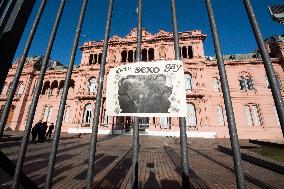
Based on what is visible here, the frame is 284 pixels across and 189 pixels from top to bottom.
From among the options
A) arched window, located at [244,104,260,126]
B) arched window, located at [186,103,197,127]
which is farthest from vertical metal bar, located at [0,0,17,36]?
arched window, located at [244,104,260,126]

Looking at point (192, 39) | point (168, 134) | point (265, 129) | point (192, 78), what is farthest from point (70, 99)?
point (265, 129)

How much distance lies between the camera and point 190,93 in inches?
939

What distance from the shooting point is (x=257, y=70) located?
2464 cm

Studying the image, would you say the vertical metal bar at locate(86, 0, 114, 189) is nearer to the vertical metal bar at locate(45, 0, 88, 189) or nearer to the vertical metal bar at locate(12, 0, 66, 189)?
the vertical metal bar at locate(45, 0, 88, 189)

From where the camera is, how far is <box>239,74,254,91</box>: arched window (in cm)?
2447

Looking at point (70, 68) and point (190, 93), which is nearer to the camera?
point (70, 68)

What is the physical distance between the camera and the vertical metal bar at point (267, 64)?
112cm

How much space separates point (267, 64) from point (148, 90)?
83cm

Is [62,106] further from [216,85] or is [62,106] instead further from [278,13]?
[216,85]

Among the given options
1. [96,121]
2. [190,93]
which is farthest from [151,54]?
[96,121]

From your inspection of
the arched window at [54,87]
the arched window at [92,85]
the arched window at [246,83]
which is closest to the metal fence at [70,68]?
the arched window at [246,83]

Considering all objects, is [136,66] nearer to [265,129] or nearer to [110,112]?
[110,112]

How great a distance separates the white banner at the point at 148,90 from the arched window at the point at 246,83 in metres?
26.3

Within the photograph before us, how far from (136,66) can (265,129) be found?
25074mm
